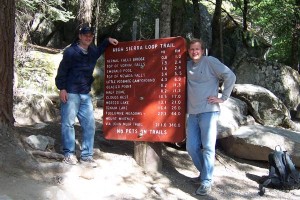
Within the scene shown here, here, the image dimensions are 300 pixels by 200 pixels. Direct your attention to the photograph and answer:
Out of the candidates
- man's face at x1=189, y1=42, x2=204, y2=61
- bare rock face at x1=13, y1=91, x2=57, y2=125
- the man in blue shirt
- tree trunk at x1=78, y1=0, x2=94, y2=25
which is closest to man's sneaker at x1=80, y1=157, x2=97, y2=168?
the man in blue shirt

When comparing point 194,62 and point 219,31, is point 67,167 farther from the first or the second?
point 219,31

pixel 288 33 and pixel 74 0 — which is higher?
pixel 74 0

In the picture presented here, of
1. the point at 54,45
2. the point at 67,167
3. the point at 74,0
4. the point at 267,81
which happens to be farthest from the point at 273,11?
the point at 67,167

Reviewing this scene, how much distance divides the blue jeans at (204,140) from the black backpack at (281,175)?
108 cm

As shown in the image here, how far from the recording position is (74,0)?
1479 centimetres

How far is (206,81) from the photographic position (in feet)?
17.3

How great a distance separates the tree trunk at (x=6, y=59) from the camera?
502 centimetres

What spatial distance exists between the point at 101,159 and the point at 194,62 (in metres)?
2.05

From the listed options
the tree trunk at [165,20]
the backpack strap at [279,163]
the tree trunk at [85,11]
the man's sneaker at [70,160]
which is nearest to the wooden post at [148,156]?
the man's sneaker at [70,160]

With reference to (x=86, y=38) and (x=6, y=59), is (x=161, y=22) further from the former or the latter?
(x=6, y=59)

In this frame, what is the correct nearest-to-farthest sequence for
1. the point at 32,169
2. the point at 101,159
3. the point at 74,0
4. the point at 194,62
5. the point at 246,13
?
1. the point at 32,169
2. the point at 194,62
3. the point at 101,159
4. the point at 74,0
5. the point at 246,13

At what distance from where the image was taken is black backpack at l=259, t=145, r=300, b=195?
592 cm

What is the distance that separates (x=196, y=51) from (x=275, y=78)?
868 cm

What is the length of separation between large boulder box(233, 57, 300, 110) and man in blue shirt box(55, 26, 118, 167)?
8870 mm
